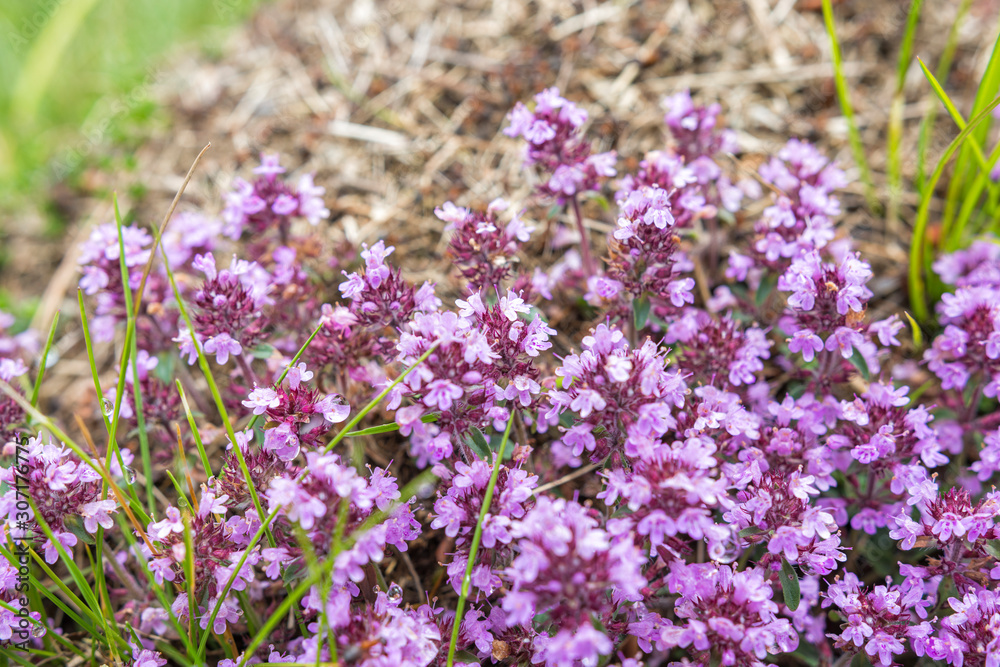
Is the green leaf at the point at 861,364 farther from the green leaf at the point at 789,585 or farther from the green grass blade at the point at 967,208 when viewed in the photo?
the green grass blade at the point at 967,208

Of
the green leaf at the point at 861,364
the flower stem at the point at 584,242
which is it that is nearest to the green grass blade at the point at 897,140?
the green leaf at the point at 861,364

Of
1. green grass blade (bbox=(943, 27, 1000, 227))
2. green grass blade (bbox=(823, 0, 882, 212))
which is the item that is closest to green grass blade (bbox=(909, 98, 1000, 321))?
green grass blade (bbox=(943, 27, 1000, 227))

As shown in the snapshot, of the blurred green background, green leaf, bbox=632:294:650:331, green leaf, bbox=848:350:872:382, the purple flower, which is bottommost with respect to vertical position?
green leaf, bbox=848:350:872:382

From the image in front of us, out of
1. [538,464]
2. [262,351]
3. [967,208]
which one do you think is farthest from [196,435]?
[967,208]

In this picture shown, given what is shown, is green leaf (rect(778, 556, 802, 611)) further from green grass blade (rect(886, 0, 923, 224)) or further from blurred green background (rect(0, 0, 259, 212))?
blurred green background (rect(0, 0, 259, 212))

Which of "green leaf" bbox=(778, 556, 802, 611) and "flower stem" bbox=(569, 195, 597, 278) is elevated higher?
"flower stem" bbox=(569, 195, 597, 278)

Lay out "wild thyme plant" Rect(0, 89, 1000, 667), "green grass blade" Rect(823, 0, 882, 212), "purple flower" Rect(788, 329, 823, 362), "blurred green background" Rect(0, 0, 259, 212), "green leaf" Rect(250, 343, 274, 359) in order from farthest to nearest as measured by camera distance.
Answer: "blurred green background" Rect(0, 0, 259, 212), "green grass blade" Rect(823, 0, 882, 212), "green leaf" Rect(250, 343, 274, 359), "purple flower" Rect(788, 329, 823, 362), "wild thyme plant" Rect(0, 89, 1000, 667)

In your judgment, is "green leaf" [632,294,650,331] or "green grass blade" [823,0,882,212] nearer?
"green leaf" [632,294,650,331]

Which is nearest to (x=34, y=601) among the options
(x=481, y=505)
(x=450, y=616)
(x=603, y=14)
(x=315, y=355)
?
(x=315, y=355)
